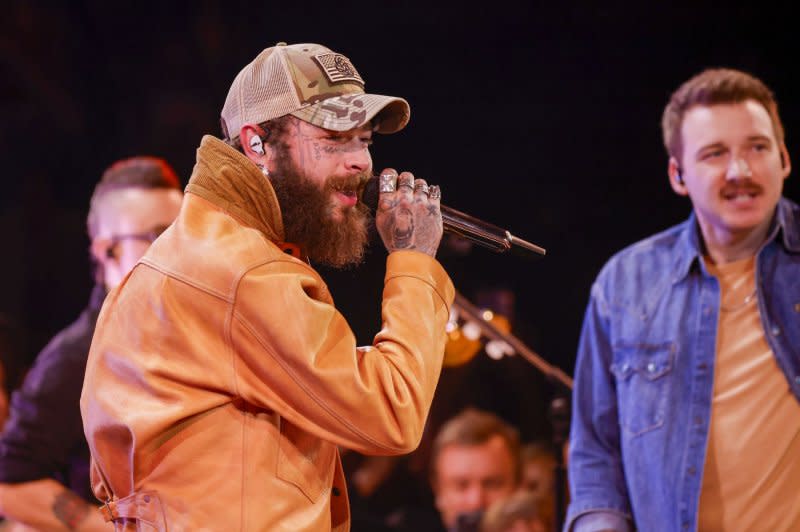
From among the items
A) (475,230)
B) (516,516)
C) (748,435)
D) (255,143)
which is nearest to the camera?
(255,143)

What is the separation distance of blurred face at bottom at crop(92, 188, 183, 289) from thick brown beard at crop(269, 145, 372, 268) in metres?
1.52

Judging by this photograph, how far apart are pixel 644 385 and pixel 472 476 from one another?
1796 millimetres

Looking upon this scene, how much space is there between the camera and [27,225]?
450 centimetres

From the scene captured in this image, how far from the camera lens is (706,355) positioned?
2.75 meters

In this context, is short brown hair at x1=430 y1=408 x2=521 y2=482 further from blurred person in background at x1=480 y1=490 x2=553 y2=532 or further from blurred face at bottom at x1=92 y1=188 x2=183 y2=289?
blurred face at bottom at x1=92 y1=188 x2=183 y2=289

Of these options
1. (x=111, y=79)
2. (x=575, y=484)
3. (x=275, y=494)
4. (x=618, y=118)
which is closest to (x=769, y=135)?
(x=575, y=484)

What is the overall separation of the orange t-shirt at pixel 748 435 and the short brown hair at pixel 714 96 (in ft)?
1.52

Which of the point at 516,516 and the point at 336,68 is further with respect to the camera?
the point at 516,516

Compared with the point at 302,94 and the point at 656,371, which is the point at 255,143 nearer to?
the point at 302,94

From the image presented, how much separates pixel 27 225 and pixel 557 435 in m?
2.60

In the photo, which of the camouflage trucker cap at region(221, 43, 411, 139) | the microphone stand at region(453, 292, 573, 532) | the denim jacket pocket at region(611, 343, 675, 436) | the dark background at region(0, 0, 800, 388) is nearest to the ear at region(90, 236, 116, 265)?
the dark background at region(0, 0, 800, 388)

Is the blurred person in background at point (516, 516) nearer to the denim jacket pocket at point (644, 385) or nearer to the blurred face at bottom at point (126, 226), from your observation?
the denim jacket pocket at point (644, 385)

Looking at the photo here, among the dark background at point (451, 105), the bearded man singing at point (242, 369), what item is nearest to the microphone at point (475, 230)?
the bearded man singing at point (242, 369)

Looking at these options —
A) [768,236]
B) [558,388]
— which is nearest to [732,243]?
[768,236]
